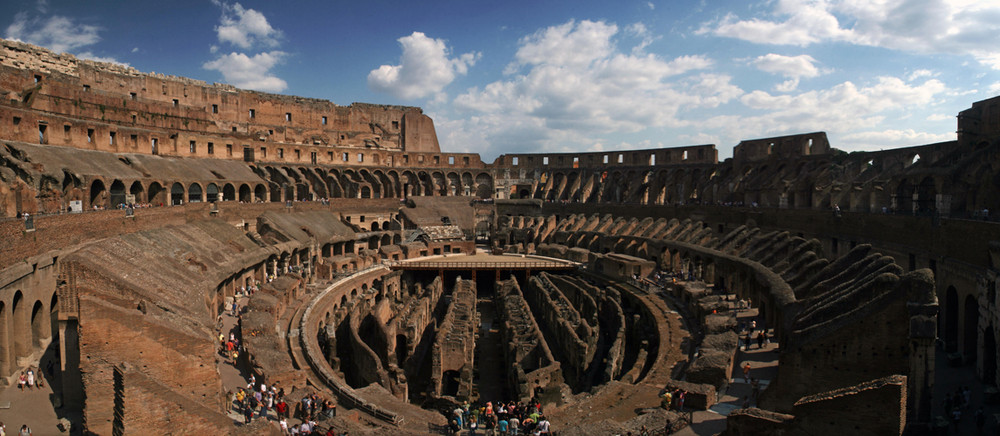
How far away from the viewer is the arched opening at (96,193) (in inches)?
1098

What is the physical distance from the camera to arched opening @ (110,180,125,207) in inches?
1132

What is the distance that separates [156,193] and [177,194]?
1971 mm

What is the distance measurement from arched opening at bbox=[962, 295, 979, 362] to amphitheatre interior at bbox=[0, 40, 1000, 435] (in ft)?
0.22

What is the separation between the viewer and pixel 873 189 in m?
28.5

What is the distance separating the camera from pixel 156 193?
32.5 metres

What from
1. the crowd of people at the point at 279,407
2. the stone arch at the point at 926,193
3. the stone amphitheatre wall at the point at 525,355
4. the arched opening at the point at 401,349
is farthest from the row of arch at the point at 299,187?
the stone arch at the point at 926,193

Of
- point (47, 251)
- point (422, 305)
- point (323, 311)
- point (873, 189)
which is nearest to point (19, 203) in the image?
point (47, 251)

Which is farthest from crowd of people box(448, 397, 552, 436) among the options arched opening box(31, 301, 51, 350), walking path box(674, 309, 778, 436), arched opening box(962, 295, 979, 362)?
arched opening box(31, 301, 51, 350)

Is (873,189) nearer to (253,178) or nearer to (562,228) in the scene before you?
(562,228)

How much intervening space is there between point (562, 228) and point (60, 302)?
113 ft

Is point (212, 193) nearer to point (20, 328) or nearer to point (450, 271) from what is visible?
point (450, 271)

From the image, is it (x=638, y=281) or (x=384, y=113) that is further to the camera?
(x=384, y=113)

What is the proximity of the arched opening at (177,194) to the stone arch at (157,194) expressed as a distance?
51.4 inches

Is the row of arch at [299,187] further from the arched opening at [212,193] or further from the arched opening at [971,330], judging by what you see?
the arched opening at [971,330]
